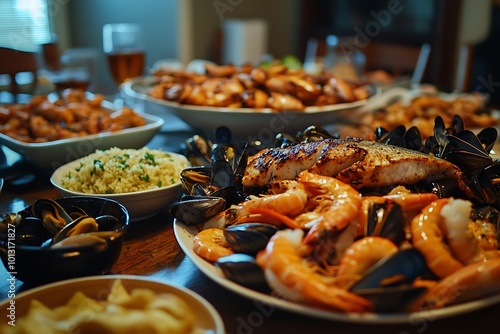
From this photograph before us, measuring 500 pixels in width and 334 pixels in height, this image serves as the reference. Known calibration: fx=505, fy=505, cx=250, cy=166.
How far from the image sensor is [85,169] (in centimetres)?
132

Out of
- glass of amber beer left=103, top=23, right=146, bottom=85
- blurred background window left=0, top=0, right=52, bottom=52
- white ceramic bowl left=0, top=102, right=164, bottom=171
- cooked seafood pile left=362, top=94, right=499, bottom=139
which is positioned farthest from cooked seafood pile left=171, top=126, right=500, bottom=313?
blurred background window left=0, top=0, right=52, bottom=52

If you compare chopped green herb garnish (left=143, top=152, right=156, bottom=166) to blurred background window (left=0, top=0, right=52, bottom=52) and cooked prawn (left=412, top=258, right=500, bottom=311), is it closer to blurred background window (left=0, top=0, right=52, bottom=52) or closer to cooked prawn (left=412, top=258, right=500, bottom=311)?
cooked prawn (left=412, top=258, right=500, bottom=311)

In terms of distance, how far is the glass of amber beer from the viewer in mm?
2387

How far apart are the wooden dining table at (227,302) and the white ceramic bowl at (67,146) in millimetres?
220

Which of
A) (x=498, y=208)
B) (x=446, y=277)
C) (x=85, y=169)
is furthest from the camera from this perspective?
(x=85, y=169)

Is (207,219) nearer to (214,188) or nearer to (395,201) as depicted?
(214,188)

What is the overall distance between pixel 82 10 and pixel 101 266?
5356mm

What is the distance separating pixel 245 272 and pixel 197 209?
26 centimetres

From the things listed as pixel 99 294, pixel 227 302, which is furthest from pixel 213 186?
pixel 99 294

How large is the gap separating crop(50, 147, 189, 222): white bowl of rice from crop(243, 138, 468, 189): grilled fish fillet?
0.84ft

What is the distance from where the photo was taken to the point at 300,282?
2.55 feet

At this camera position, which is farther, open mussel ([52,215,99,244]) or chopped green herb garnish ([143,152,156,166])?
chopped green herb garnish ([143,152,156,166])

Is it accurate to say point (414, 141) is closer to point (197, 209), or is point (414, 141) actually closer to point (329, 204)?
point (329, 204)

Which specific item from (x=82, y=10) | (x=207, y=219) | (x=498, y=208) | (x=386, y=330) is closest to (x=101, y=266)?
(x=207, y=219)
